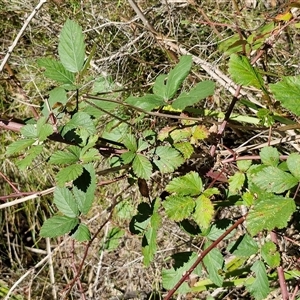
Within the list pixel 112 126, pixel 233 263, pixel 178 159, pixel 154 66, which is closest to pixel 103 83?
pixel 112 126

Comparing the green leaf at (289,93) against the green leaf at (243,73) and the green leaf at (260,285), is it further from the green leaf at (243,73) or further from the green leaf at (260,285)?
the green leaf at (260,285)

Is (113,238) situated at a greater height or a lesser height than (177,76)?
lesser

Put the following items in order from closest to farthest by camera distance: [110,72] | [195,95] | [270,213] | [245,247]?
1. [270,213]
2. [195,95]
3. [245,247]
4. [110,72]

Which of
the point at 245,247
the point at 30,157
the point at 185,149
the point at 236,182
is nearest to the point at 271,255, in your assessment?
the point at 245,247

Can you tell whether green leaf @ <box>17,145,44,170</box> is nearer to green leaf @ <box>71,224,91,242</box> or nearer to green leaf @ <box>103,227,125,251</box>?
green leaf @ <box>71,224,91,242</box>

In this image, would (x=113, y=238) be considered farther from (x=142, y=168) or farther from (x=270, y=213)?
(x=270, y=213)

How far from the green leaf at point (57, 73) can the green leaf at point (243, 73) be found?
356 millimetres

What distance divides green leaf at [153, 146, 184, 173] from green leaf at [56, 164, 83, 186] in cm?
18

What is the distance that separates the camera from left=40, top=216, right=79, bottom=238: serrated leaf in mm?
1066

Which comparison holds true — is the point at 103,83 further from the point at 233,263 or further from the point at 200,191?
the point at 233,263

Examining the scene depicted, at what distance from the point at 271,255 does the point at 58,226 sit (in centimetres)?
48

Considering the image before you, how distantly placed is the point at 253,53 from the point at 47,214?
1091mm

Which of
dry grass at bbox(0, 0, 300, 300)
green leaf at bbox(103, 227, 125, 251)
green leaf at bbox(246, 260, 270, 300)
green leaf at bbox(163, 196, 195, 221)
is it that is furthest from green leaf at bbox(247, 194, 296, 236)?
green leaf at bbox(103, 227, 125, 251)

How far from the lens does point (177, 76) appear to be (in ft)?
3.54
